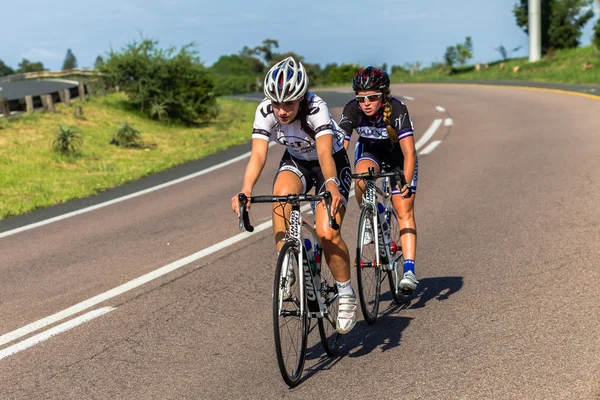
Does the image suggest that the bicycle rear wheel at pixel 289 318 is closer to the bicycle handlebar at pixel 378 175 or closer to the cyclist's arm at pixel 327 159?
the cyclist's arm at pixel 327 159

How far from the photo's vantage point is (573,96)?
26.3 metres

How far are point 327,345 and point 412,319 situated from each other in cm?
108

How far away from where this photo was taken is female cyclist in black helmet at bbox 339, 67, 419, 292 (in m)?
6.14

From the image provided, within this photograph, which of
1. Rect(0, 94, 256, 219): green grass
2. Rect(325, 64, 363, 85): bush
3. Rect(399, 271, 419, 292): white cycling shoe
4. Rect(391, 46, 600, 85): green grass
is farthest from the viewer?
Rect(325, 64, 363, 85): bush

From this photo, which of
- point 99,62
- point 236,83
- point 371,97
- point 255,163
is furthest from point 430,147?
point 236,83

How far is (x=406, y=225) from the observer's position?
6.60 meters

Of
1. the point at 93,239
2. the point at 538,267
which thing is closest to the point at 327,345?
the point at 538,267

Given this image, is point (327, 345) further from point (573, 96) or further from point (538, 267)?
point (573, 96)

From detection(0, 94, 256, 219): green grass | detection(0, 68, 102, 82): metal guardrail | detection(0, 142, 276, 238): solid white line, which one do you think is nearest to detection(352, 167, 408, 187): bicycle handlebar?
detection(0, 142, 276, 238): solid white line

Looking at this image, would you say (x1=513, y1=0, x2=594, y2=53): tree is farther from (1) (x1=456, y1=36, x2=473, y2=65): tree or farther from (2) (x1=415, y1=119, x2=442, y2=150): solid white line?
(2) (x1=415, y1=119, x2=442, y2=150): solid white line

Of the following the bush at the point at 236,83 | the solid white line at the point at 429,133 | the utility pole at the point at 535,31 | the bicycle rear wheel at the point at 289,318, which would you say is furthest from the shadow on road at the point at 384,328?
the bush at the point at 236,83

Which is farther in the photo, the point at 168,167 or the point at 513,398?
the point at 168,167

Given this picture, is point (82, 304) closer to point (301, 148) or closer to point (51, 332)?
point (51, 332)

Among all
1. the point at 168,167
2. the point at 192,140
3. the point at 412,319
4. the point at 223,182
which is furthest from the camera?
the point at 192,140
